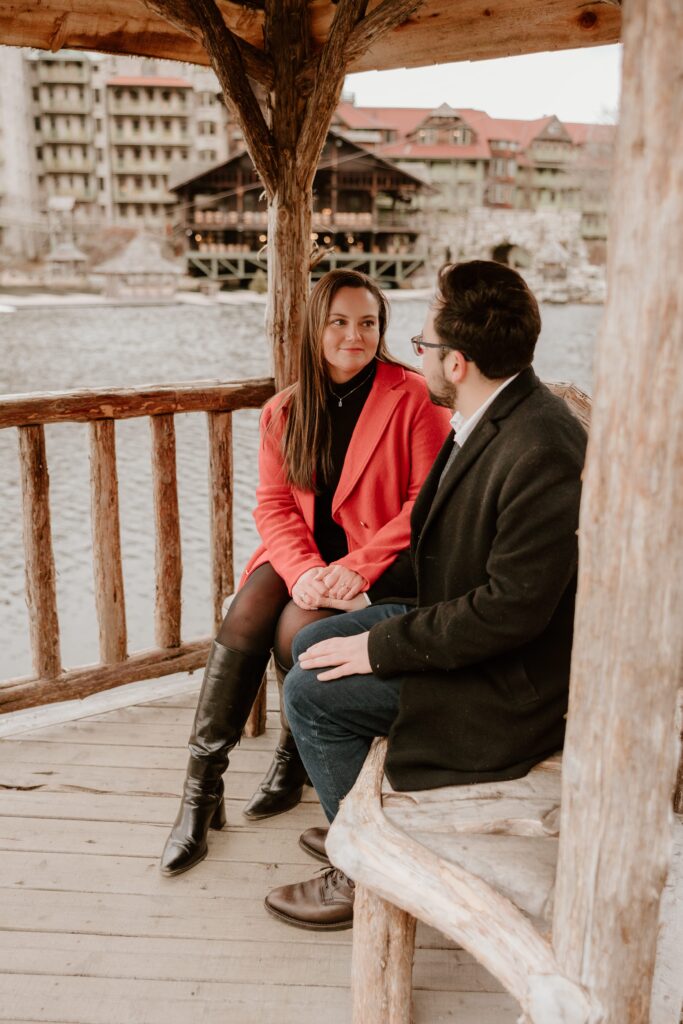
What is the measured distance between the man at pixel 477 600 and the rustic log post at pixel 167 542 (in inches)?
50.8

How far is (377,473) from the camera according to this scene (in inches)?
89.0

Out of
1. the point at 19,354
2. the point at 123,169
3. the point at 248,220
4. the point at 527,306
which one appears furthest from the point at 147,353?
the point at 123,169

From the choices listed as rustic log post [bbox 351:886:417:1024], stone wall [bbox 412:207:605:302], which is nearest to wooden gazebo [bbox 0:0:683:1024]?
rustic log post [bbox 351:886:417:1024]

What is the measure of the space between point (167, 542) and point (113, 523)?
0.62ft

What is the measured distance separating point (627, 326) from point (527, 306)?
59 cm

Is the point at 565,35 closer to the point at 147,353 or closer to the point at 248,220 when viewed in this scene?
the point at 147,353

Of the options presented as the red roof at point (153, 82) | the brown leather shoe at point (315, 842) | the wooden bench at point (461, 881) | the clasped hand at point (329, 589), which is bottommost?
the brown leather shoe at point (315, 842)

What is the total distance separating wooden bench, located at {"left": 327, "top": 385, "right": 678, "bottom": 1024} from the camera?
4.19 feet

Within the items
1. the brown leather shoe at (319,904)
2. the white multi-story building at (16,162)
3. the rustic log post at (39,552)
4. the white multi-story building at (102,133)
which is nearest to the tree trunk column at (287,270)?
the rustic log post at (39,552)

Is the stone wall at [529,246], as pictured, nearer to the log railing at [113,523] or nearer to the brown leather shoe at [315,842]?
the log railing at [113,523]

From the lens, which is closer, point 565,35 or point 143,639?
point 565,35

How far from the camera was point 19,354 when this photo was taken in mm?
16859

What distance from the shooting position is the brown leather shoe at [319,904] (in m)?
1.94

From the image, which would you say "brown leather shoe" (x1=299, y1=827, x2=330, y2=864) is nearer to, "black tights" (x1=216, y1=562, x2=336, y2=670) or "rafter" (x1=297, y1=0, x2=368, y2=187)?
"black tights" (x1=216, y1=562, x2=336, y2=670)
